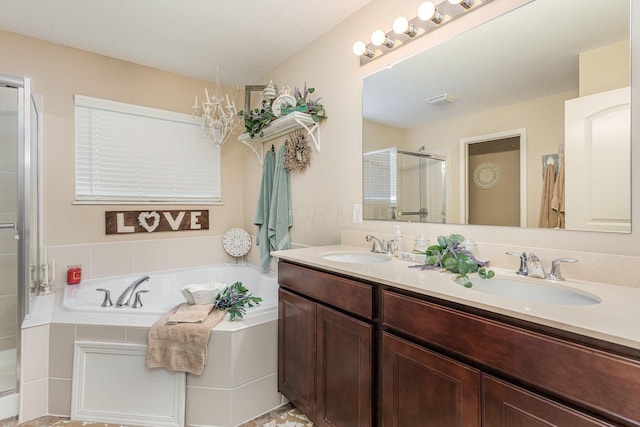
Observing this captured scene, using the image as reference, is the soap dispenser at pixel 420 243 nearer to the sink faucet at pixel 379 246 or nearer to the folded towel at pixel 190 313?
the sink faucet at pixel 379 246

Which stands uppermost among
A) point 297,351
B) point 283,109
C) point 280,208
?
point 283,109

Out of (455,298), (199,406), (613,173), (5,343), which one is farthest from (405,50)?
(5,343)

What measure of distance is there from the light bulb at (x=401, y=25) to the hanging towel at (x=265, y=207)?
55.5 inches

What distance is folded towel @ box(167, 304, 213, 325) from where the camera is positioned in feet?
5.55

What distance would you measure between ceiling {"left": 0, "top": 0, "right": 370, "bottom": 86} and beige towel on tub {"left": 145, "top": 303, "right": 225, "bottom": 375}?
189cm

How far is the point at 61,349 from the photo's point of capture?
5.64 feet

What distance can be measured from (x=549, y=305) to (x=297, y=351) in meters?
1.19

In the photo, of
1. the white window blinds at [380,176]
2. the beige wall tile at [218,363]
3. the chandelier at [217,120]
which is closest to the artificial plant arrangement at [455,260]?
the white window blinds at [380,176]

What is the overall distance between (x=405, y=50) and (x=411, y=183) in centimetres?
73

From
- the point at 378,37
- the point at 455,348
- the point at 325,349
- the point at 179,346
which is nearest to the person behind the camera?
the point at 455,348

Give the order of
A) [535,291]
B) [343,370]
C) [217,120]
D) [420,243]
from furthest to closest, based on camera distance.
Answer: [217,120] < [420,243] < [343,370] < [535,291]

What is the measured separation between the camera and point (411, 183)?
5.57 ft

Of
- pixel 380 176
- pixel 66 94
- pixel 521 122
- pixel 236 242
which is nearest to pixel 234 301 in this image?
pixel 380 176

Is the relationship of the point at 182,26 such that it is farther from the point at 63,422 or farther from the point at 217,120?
the point at 63,422
